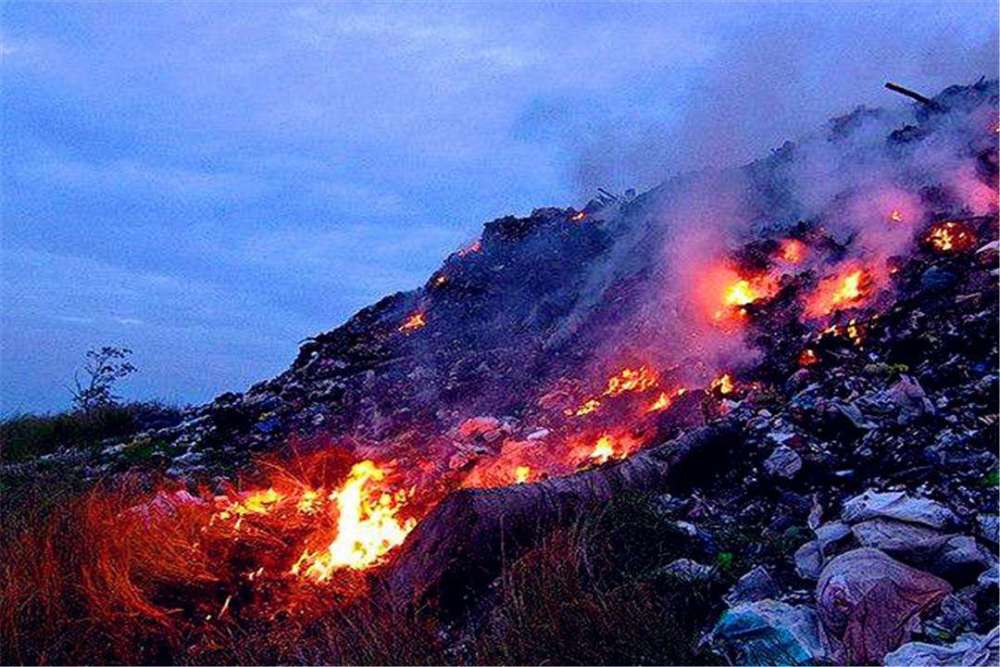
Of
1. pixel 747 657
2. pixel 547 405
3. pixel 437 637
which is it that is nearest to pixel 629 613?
pixel 747 657

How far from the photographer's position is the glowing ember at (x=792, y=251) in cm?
1002

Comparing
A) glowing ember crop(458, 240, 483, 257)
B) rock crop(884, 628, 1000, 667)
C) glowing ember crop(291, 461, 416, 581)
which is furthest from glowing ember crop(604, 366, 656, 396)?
glowing ember crop(458, 240, 483, 257)

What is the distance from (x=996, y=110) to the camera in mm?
10414

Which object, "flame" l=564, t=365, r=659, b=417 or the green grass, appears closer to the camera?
"flame" l=564, t=365, r=659, b=417

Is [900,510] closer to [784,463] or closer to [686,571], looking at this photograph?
[686,571]

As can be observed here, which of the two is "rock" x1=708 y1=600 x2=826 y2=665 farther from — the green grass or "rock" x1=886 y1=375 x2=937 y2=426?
the green grass

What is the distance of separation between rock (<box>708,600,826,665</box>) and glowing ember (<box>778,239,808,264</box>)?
21.5ft

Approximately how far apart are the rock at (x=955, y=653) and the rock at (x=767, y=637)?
346 millimetres

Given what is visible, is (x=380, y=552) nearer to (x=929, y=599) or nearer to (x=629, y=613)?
(x=629, y=613)

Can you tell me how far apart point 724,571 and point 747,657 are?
2.73 feet

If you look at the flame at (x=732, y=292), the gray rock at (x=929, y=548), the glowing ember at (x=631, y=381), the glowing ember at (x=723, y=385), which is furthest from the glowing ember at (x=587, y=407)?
the gray rock at (x=929, y=548)

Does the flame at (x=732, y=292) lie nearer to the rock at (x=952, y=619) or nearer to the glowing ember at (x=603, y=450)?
the glowing ember at (x=603, y=450)

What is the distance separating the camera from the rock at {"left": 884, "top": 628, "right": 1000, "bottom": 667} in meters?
3.36

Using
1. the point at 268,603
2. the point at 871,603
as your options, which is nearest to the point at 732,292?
the point at 268,603
